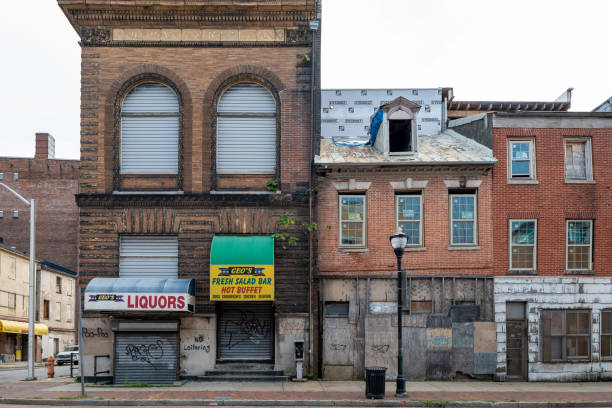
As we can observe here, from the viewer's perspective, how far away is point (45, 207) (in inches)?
2360

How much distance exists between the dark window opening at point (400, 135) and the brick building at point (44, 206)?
137 feet

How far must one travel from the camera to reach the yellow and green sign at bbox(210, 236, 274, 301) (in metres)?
22.0

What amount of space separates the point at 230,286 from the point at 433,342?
7.25 meters

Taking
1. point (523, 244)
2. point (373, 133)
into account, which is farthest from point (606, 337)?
point (373, 133)

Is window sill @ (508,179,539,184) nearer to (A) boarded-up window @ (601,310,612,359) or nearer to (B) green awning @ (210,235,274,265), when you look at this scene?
(A) boarded-up window @ (601,310,612,359)

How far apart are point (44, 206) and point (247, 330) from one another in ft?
140

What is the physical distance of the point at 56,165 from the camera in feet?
200

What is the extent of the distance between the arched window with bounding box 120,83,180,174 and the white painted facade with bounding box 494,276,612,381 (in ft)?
40.6

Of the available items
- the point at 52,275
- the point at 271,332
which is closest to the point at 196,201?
the point at 271,332

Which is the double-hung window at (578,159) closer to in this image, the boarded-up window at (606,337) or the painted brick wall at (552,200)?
the painted brick wall at (552,200)

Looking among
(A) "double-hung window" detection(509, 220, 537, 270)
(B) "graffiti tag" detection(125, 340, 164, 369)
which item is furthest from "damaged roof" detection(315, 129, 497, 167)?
(B) "graffiti tag" detection(125, 340, 164, 369)

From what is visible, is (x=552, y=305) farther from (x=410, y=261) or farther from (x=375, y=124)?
(x=375, y=124)

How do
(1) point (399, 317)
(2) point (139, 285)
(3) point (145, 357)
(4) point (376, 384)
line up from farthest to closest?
(3) point (145, 357)
(2) point (139, 285)
(1) point (399, 317)
(4) point (376, 384)

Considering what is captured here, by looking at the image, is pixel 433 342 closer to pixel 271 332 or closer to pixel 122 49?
pixel 271 332
